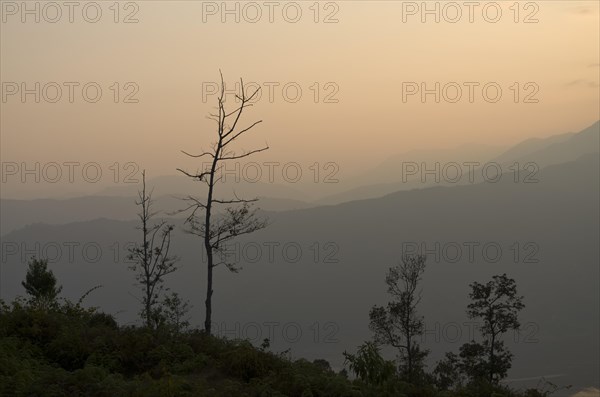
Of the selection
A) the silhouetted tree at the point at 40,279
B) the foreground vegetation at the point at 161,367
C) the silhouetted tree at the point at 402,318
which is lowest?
the silhouetted tree at the point at 402,318

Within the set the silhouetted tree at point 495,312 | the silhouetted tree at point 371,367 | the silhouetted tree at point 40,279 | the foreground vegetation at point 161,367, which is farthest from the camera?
the silhouetted tree at point 495,312

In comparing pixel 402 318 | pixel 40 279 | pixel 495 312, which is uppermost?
pixel 40 279

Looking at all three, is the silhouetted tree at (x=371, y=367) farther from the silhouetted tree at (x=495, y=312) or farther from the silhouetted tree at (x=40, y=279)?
the silhouetted tree at (x=495, y=312)

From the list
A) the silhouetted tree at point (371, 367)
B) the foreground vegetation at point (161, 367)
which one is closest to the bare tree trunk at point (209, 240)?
the foreground vegetation at point (161, 367)

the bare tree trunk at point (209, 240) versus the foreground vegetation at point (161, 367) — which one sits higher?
the bare tree trunk at point (209, 240)

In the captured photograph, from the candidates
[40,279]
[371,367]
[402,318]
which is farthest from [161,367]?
[402,318]

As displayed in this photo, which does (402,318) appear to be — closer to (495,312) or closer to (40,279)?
(495,312)

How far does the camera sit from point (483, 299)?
51375mm

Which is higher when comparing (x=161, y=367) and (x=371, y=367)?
(x=371, y=367)

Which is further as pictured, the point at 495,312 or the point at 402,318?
the point at 402,318

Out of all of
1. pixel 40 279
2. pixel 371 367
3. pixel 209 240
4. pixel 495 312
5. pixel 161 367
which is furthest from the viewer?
pixel 495 312

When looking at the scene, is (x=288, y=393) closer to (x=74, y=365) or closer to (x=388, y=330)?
(x=74, y=365)

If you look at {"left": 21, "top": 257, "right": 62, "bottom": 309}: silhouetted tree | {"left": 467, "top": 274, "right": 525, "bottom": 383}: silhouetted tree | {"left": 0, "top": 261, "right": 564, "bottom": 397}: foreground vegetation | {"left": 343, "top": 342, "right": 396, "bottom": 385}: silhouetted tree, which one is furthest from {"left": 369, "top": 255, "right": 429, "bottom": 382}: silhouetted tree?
{"left": 343, "top": 342, "right": 396, "bottom": 385}: silhouetted tree

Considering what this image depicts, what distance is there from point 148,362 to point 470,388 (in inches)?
344
